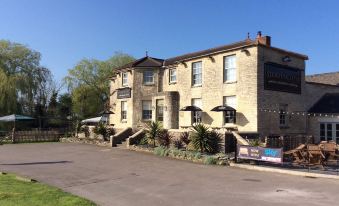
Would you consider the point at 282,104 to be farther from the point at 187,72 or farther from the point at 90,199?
the point at 90,199

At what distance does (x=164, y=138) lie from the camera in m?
25.3

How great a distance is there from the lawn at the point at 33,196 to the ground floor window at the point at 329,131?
21.1 meters

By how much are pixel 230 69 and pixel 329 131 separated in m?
8.41

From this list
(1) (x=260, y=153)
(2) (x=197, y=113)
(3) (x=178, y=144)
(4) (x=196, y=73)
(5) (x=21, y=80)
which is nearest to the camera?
(1) (x=260, y=153)

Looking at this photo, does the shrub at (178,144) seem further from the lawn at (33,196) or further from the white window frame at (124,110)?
the lawn at (33,196)

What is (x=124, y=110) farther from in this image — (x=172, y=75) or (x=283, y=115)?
(x=283, y=115)

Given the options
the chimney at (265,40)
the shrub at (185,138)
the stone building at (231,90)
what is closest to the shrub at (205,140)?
the shrub at (185,138)

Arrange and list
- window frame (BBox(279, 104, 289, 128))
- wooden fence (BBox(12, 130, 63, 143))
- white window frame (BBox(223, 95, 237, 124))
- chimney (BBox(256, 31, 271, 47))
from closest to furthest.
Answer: white window frame (BBox(223, 95, 237, 124)) < chimney (BBox(256, 31, 271, 47)) < window frame (BBox(279, 104, 289, 128)) < wooden fence (BBox(12, 130, 63, 143))

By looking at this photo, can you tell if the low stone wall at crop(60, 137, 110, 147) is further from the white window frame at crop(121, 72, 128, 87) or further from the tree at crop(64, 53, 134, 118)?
the tree at crop(64, 53, 134, 118)

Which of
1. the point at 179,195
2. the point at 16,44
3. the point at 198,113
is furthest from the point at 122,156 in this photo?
the point at 16,44

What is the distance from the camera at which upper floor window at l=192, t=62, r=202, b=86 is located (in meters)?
28.8

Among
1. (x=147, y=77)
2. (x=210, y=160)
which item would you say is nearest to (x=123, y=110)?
(x=147, y=77)

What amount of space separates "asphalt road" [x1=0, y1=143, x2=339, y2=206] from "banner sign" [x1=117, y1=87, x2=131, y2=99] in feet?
41.7

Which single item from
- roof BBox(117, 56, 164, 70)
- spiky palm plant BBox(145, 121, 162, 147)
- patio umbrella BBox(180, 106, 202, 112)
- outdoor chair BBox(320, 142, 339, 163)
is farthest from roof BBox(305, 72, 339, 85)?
spiky palm plant BBox(145, 121, 162, 147)
